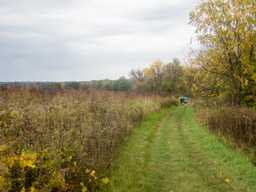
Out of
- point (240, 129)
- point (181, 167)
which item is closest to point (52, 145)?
point (181, 167)

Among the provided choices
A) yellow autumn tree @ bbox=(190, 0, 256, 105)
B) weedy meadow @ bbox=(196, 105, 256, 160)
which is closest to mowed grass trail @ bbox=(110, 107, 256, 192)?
weedy meadow @ bbox=(196, 105, 256, 160)

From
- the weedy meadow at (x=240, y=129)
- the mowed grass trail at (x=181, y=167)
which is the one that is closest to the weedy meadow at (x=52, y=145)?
the mowed grass trail at (x=181, y=167)

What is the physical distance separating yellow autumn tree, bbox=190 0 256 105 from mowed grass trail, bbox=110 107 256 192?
165 inches

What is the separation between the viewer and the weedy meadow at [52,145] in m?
3.02

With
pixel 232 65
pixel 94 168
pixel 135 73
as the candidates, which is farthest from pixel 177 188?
pixel 135 73

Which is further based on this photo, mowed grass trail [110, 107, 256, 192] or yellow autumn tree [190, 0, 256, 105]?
yellow autumn tree [190, 0, 256, 105]

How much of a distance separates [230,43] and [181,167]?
753cm

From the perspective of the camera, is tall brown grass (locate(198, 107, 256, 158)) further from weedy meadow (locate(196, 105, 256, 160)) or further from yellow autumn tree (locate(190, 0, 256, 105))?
yellow autumn tree (locate(190, 0, 256, 105))

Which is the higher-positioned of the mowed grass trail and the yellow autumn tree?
the yellow autumn tree

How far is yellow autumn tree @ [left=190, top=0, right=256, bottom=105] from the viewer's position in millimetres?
9969

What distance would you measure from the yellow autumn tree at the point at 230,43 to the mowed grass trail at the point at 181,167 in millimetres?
4193

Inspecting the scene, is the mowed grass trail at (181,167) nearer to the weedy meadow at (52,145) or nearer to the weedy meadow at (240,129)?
the weedy meadow at (240,129)

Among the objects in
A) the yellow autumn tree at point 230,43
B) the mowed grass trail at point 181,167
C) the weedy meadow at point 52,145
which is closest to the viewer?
the weedy meadow at point 52,145

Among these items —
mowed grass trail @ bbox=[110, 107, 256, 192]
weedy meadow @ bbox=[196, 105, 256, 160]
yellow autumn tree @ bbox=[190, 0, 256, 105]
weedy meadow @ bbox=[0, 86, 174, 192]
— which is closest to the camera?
weedy meadow @ bbox=[0, 86, 174, 192]
